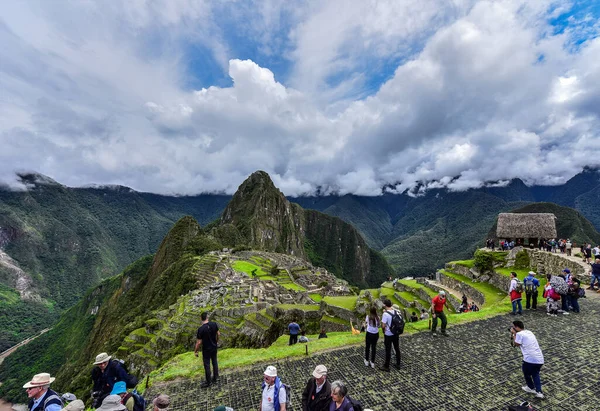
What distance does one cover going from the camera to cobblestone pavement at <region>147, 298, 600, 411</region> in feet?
24.7

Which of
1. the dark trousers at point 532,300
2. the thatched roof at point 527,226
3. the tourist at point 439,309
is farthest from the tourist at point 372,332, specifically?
the thatched roof at point 527,226

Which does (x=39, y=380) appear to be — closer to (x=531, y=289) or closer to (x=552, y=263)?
(x=531, y=289)

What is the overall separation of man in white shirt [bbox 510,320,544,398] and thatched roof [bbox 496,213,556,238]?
1196 inches

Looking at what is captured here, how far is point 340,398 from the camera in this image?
5.10 meters

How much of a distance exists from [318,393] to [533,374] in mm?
6579

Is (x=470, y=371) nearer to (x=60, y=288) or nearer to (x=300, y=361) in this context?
(x=300, y=361)

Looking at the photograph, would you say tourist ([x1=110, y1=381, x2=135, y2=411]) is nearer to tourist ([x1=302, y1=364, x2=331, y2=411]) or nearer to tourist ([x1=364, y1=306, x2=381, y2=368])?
tourist ([x1=302, y1=364, x2=331, y2=411])

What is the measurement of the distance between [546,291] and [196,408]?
17906 mm

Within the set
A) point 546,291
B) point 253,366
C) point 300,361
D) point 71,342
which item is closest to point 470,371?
point 300,361

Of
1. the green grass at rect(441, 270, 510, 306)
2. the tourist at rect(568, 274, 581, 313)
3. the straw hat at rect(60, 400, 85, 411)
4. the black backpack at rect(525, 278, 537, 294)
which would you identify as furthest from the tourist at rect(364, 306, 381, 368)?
the green grass at rect(441, 270, 510, 306)

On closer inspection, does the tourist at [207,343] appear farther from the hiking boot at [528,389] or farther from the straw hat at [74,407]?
the hiking boot at [528,389]

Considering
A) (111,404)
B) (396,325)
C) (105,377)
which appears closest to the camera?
(111,404)

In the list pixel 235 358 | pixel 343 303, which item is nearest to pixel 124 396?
pixel 235 358

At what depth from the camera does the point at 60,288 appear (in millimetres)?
193375
